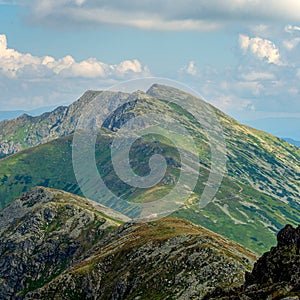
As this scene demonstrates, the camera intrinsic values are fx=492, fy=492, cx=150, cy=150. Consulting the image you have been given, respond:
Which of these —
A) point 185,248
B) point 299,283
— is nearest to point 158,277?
point 185,248

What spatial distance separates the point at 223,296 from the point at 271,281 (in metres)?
10.9

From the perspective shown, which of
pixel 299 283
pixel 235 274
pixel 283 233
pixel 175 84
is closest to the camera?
pixel 299 283

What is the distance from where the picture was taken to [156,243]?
199 m

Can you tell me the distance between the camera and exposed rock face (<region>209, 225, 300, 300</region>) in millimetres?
90188

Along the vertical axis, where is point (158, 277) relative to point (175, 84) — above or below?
below

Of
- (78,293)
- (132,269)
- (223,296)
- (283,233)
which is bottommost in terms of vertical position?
(78,293)

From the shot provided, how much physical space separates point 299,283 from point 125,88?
315 ft

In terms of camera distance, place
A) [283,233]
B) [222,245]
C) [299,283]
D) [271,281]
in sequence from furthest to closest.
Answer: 1. [222,245]
2. [283,233]
3. [271,281]
4. [299,283]

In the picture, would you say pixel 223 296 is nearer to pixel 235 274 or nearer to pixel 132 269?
pixel 235 274

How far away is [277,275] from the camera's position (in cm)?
10869

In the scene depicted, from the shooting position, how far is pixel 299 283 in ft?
297

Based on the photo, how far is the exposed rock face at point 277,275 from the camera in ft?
296

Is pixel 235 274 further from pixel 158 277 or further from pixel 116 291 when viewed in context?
pixel 116 291

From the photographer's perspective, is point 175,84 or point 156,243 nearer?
point 175,84
